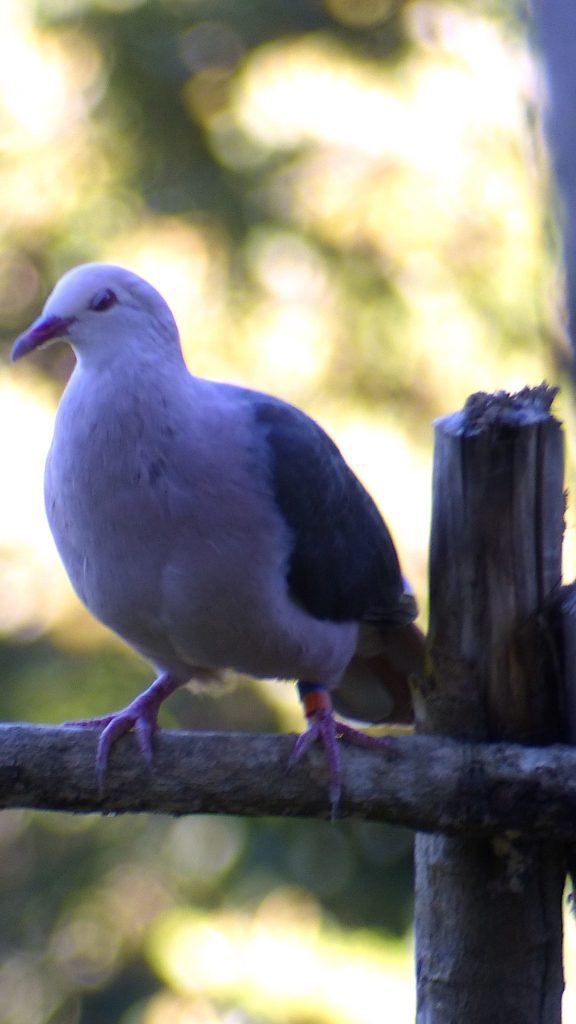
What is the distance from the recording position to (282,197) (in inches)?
203

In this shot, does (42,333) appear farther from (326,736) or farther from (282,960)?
(282,960)

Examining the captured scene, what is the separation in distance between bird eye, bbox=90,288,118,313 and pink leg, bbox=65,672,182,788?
0.78 meters

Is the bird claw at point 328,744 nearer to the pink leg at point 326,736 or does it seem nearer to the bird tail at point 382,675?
the pink leg at point 326,736

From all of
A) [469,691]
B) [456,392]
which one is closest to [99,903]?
[456,392]

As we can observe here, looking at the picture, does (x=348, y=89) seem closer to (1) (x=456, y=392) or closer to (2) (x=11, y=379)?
(1) (x=456, y=392)

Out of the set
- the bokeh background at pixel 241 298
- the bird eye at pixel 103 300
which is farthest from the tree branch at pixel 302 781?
the bokeh background at pixel 241 298

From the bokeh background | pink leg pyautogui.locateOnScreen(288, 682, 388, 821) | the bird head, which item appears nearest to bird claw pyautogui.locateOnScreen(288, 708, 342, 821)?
pink leg pyautogui.locateOnScreen(288, 682, 388, 821)

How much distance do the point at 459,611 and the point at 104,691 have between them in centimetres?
300

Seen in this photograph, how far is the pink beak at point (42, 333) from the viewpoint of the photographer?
2.36 m

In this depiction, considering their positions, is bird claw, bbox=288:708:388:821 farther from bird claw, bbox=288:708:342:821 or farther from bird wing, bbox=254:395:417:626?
bird wing, bbox=254:395:417:626

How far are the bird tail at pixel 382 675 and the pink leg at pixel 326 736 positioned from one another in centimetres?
26

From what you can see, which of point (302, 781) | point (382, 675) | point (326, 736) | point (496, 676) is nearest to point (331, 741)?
point (326, 736)

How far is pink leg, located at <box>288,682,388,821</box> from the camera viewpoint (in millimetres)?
2219

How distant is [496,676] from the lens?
2.36 metres
